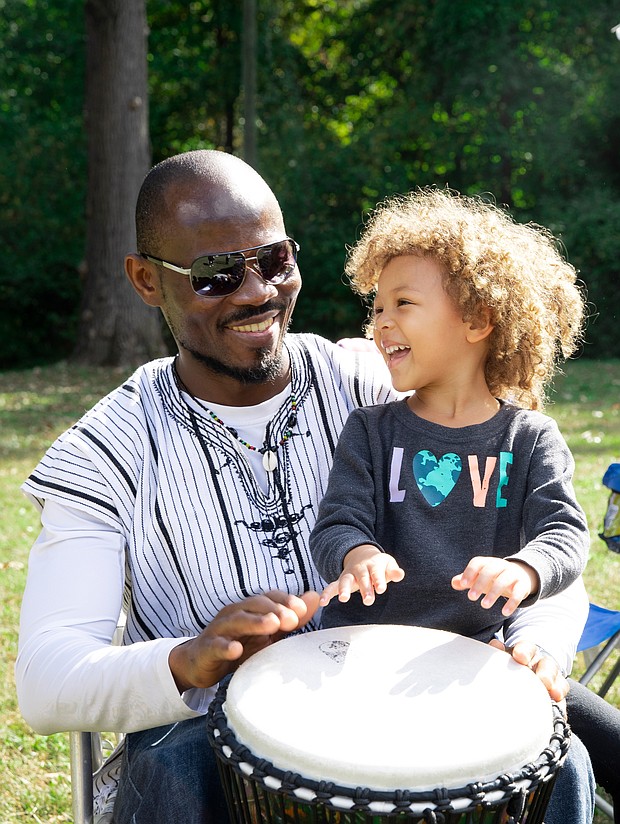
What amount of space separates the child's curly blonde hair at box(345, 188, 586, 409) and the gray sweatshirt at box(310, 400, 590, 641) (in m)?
0.18

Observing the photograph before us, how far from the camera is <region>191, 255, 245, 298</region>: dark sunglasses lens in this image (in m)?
2.12

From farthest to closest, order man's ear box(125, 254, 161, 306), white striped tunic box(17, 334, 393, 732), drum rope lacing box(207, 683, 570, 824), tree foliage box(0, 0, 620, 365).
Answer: tree foliage box(0, 0, 620, 365) < man's ear box(125, 254, 161, 306) < white striped tunic box(17, 334, 393, 732) < drum rope lacing box(207, 683, 570, 824)

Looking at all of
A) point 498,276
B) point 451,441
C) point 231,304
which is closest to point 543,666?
point 451,441

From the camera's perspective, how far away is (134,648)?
1.81 meters

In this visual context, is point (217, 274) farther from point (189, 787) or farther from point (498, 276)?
point (189, 787)

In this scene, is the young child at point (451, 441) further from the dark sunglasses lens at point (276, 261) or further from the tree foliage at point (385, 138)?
the tree foliage at point (385, 138)

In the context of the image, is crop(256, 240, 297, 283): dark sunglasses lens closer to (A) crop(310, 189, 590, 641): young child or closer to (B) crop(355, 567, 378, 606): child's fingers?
(A) crop(310, 189, 590, 641): young child

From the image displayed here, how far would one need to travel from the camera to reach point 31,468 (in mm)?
6809

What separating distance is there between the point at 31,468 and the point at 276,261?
504cm

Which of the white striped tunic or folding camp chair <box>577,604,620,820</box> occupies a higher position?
the white striped tunic

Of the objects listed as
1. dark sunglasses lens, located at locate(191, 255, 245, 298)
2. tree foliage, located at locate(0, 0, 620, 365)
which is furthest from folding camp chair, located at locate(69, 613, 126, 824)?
tree foliage, located at locate(0, 0, 620, 365)

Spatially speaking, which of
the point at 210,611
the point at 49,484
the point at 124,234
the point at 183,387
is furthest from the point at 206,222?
the point at 124,234

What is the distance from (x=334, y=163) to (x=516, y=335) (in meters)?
12.6

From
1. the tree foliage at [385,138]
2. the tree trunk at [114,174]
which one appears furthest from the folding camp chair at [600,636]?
the tree foliage at [385,138]
